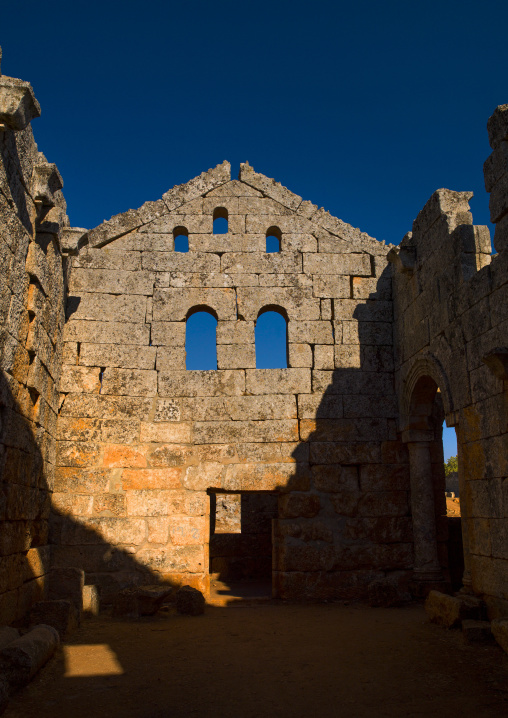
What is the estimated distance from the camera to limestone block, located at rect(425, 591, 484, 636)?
6.23m

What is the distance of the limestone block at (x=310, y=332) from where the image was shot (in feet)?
30.0

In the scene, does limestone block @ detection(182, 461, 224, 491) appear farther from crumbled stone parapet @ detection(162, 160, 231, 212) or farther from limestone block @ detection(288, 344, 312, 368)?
crumbled stone parapet @ detection(162, 160, 231, 212)

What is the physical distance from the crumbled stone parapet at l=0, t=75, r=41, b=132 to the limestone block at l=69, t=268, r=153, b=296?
13.1 ft

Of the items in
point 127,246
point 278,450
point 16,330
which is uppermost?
point 127,246

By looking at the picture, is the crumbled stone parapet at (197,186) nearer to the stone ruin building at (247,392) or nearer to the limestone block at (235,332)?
the stone ruin building at (247,392)

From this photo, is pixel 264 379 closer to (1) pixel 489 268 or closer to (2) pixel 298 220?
(2) pixel 298 220

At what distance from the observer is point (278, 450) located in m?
8.73

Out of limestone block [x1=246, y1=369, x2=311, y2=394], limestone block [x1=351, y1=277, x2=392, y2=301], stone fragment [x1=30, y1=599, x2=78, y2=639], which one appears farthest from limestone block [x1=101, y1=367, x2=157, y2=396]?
limestone block [x1=351, y1=277, x2=392, y2=301]

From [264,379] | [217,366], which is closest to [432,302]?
[264,379]

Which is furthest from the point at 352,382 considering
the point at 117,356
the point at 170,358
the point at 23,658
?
the point at 23,658

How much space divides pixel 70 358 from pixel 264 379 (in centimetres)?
291

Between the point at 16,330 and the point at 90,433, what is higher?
the point at 16,330

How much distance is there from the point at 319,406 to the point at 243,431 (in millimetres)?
1209

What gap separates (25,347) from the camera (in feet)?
21.2
